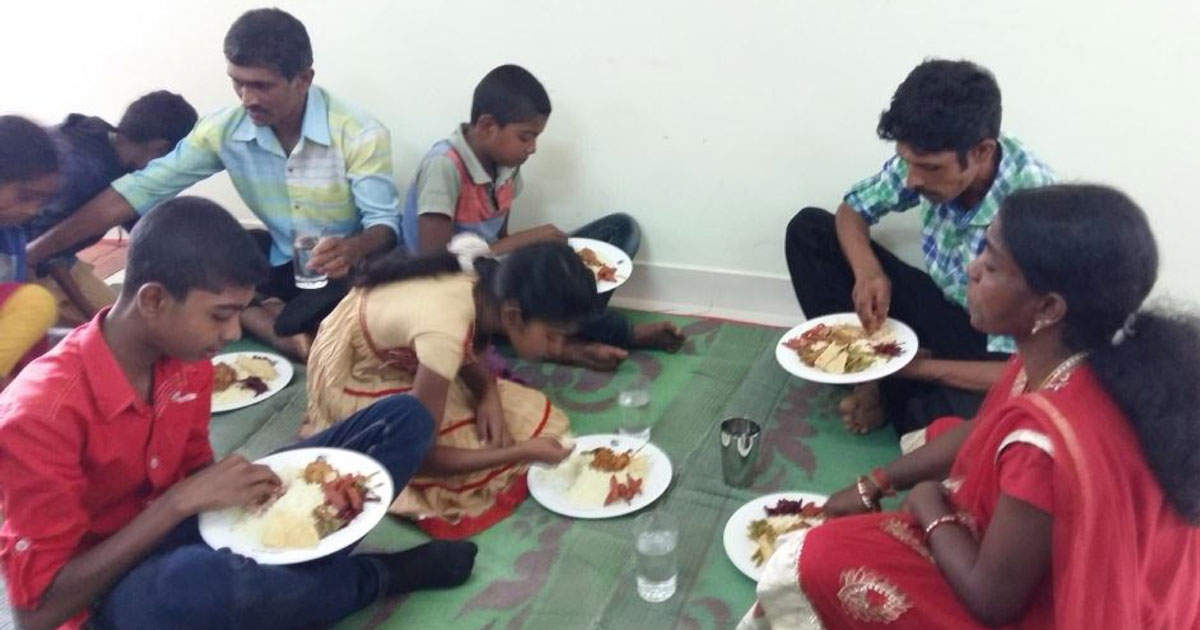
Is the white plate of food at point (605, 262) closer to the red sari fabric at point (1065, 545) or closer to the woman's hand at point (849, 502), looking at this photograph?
the woman's hand at point (849, 502)

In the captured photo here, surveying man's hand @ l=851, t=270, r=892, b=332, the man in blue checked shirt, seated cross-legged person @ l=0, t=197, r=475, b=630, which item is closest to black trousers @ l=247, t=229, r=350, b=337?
the man in blue checked shirt

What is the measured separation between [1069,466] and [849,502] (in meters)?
0.66

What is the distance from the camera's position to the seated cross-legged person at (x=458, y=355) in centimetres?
209

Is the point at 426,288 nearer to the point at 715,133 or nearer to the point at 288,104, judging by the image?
the point at 288,104

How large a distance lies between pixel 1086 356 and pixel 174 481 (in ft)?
5.30

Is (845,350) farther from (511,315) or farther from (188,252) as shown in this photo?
(188,252)

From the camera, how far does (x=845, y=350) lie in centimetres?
251

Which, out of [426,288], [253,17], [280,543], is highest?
[253,17]

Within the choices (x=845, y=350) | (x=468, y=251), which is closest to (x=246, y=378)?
(x=468, y=251)

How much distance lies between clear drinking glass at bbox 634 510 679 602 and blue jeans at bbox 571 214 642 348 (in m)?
1.00

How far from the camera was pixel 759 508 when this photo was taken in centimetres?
221

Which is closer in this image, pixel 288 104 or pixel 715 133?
pixel 288 104

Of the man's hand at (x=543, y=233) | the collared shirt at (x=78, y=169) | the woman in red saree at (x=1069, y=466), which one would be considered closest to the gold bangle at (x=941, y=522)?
the woman in red saree at (x=1069, y=466)

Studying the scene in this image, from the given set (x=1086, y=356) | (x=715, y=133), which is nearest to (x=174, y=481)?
(x=1086, y=356)
